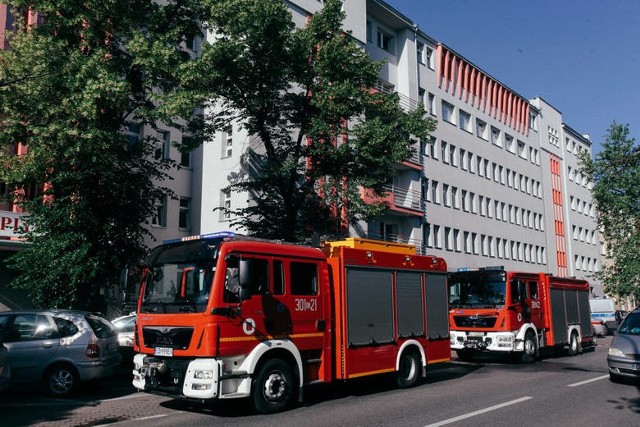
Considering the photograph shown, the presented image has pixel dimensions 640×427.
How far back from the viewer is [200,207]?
1138 inches

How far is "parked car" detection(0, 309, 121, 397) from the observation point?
11047 mm

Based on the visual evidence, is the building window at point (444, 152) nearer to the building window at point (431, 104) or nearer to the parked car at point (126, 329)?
the building window at point (431, 104)

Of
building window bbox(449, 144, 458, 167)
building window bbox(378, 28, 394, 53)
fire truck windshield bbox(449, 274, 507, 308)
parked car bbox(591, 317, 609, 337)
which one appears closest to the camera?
fire truck windshield bbox(449, 274, 507, 308)

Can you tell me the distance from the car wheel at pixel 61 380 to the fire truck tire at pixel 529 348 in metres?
12.5

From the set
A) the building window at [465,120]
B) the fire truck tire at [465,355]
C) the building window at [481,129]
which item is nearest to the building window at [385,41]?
the building window at [465,120]

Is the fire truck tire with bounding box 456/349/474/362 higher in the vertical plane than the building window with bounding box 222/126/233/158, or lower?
lower

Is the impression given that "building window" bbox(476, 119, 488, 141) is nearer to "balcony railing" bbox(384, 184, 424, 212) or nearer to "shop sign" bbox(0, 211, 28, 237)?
"balcony railing" bbox(384, 184, 424, 212)

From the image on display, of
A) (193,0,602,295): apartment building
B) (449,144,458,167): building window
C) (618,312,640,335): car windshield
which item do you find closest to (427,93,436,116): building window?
(193,0,602,295): apartment building

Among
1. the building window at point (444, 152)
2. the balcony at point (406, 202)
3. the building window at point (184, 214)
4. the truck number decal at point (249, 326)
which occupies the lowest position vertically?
the truck number decal at point (249, 326)

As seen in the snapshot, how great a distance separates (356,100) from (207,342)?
11.7 meters

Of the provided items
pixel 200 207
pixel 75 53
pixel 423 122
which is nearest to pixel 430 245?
pixel 200 207

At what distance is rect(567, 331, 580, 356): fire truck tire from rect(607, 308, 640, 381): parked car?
817 centimetres

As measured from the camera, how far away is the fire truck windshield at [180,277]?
8.96 meters

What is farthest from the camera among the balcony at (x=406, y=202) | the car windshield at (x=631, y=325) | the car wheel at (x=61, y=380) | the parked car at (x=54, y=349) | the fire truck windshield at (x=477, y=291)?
the balcony at (x=406, y=202)
